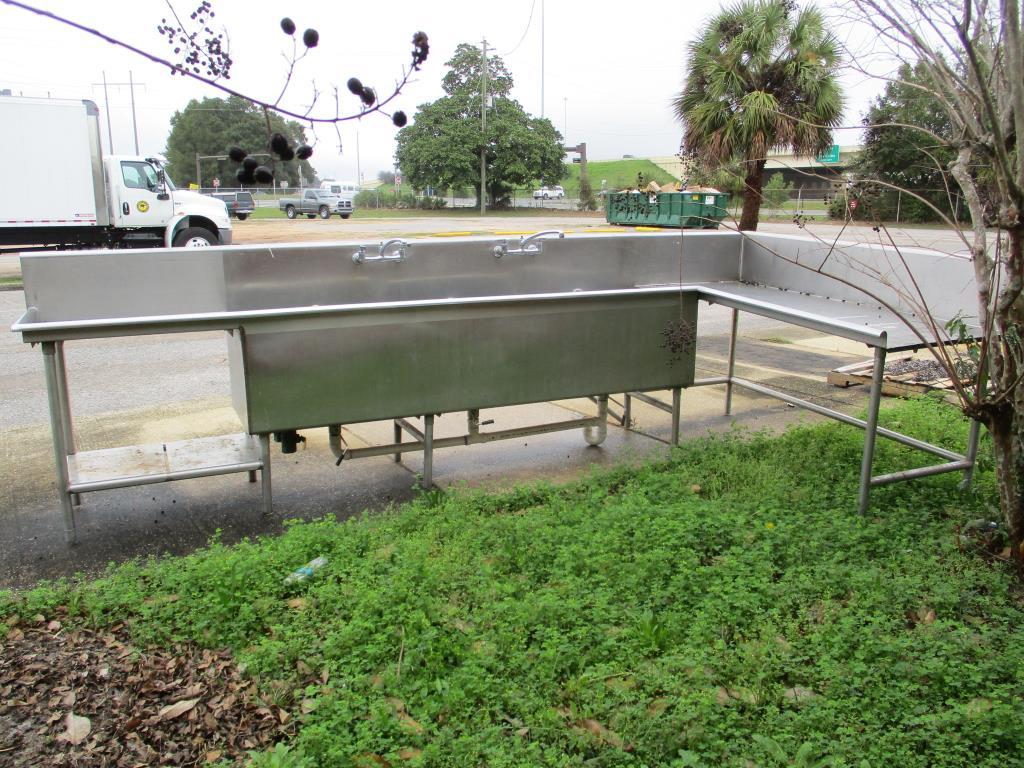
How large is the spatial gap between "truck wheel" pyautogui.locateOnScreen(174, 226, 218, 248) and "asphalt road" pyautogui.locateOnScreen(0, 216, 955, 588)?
7985 mm

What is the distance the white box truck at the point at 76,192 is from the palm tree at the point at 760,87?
31.9 ft

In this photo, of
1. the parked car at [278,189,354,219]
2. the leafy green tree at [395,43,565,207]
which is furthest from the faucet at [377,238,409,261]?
the leafy green tree at [395,43,565,207]

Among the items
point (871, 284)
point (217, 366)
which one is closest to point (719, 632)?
point (871, 284)

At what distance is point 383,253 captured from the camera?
5.91 meters

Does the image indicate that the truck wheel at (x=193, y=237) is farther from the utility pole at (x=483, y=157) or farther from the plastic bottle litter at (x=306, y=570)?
the utility pole at (x=483, y=157)

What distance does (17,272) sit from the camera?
1697 centimetres

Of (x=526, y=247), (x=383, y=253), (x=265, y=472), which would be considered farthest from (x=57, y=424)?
(x=526, y=247)

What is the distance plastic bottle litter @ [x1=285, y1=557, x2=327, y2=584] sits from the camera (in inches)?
146

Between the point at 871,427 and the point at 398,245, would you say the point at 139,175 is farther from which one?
the point at 871,427

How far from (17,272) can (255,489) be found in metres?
14.4

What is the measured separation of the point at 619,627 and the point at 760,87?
13.7m

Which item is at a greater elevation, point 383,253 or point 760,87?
point 760,87

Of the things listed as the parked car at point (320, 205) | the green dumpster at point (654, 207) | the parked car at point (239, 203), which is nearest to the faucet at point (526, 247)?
the green dumpster at point (654, 207)

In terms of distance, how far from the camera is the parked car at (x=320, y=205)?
126 ft
